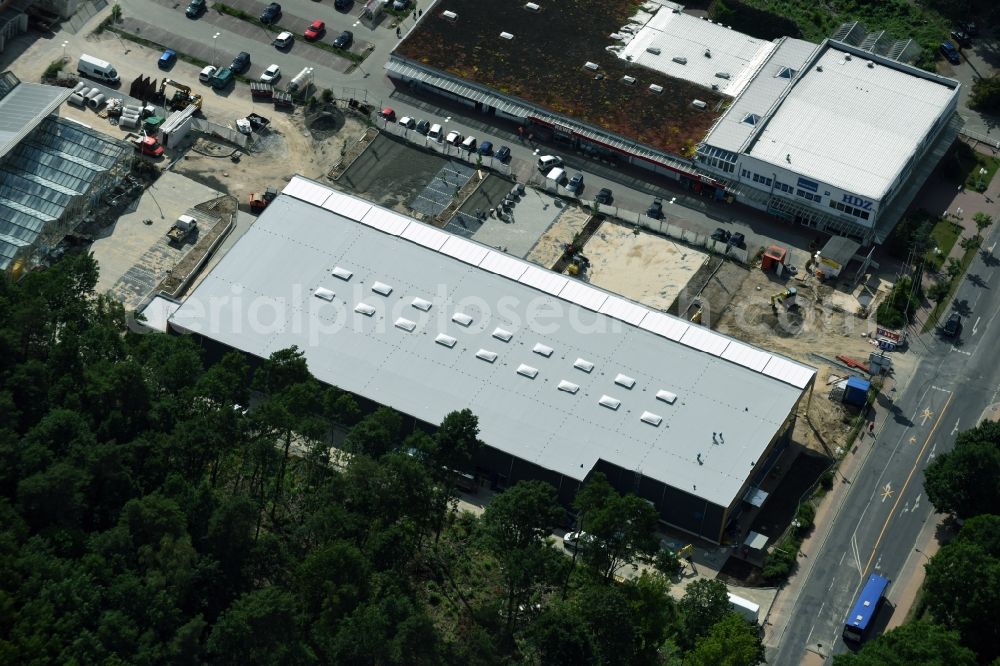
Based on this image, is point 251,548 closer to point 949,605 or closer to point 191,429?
point 191,429

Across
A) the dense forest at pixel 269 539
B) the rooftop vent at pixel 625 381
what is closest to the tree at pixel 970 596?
the dense forest at pixel 269 539

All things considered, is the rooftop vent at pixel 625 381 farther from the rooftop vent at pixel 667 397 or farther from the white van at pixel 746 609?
the white van at pixel 746 609

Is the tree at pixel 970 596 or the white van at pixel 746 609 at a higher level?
the tree at pixel 970 596

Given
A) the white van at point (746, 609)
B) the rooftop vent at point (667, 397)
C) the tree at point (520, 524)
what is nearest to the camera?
the tree at point (520, 524)

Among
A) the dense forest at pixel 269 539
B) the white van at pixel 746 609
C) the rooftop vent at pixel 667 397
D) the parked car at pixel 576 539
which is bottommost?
the dense forest at pixel 269 539

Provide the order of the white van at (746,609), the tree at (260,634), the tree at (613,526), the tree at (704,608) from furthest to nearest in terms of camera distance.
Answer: the white van at (746,609) → the tree at (704,608) → the tree at (613,526) → the tree at (260,634)

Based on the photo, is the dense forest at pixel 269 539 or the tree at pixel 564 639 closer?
the dense forest at pixel 269 539

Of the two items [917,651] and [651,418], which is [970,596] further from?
[651,418]
